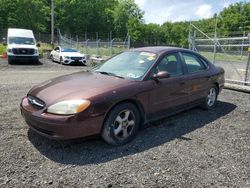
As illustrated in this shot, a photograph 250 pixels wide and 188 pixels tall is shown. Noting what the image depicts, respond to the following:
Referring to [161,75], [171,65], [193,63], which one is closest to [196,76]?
[193,63]

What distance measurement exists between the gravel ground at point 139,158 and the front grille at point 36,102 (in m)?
0.62

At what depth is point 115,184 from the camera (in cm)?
320

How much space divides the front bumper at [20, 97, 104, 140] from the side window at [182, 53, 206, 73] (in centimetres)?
261

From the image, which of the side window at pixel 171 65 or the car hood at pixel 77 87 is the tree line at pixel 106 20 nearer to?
the side window at pixel 171 65

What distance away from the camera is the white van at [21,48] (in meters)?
17.5

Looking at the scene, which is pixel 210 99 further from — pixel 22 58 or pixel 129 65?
pixel 22 58

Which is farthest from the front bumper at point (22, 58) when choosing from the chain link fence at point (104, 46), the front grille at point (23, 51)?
the chain link fence at point (104, 46)

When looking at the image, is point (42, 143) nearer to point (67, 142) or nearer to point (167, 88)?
point (67, 142)

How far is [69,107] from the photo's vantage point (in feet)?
12.3

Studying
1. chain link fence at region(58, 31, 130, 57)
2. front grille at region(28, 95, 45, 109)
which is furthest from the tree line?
front grille at region(28, 95, 45, 109)

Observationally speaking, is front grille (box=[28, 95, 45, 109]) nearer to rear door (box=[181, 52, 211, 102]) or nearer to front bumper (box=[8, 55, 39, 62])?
rear door (box=[181, 52, 211, 102])

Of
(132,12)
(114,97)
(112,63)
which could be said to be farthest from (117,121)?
(132,12)

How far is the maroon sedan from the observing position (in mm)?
3768

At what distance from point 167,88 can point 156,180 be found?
2029 millimetres
